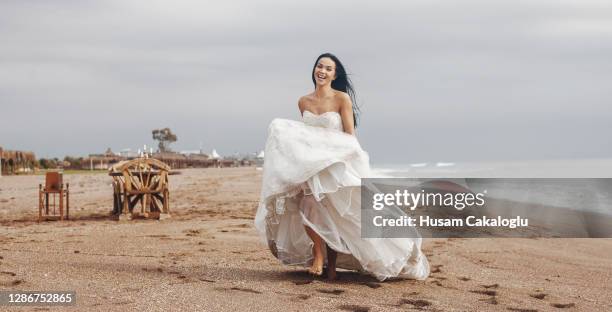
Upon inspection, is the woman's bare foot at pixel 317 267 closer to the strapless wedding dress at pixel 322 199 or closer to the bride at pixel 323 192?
the bride at pixel 323 192

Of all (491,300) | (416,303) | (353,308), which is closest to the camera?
(353,308)

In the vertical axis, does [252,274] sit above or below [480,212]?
above

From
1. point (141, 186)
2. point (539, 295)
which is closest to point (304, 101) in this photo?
point (539, 295)

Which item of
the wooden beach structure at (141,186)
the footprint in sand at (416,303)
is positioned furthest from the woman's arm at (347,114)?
the wooden beach structure at (141,186)

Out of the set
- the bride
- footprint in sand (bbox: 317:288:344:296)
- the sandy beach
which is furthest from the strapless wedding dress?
footprint in sand (bbox: 317:288:344:296)

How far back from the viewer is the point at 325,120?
646cm

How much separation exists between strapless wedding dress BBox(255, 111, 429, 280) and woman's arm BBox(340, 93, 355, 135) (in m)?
0.07

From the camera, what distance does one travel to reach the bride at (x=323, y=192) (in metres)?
6.14

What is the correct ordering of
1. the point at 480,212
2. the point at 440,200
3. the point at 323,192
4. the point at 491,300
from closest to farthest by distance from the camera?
the point at 491,300
the point at 323,192
the point at 480,212
the point at 440,200

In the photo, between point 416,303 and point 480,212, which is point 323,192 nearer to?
point 416,303

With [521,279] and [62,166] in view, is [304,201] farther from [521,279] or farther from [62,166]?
[62,166]

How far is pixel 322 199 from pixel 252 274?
1.22 m

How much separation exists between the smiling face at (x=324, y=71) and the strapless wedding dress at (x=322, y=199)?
0.34 metres

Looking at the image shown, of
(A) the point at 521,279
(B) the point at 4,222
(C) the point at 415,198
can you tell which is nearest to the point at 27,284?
(A) the point at 521,279
